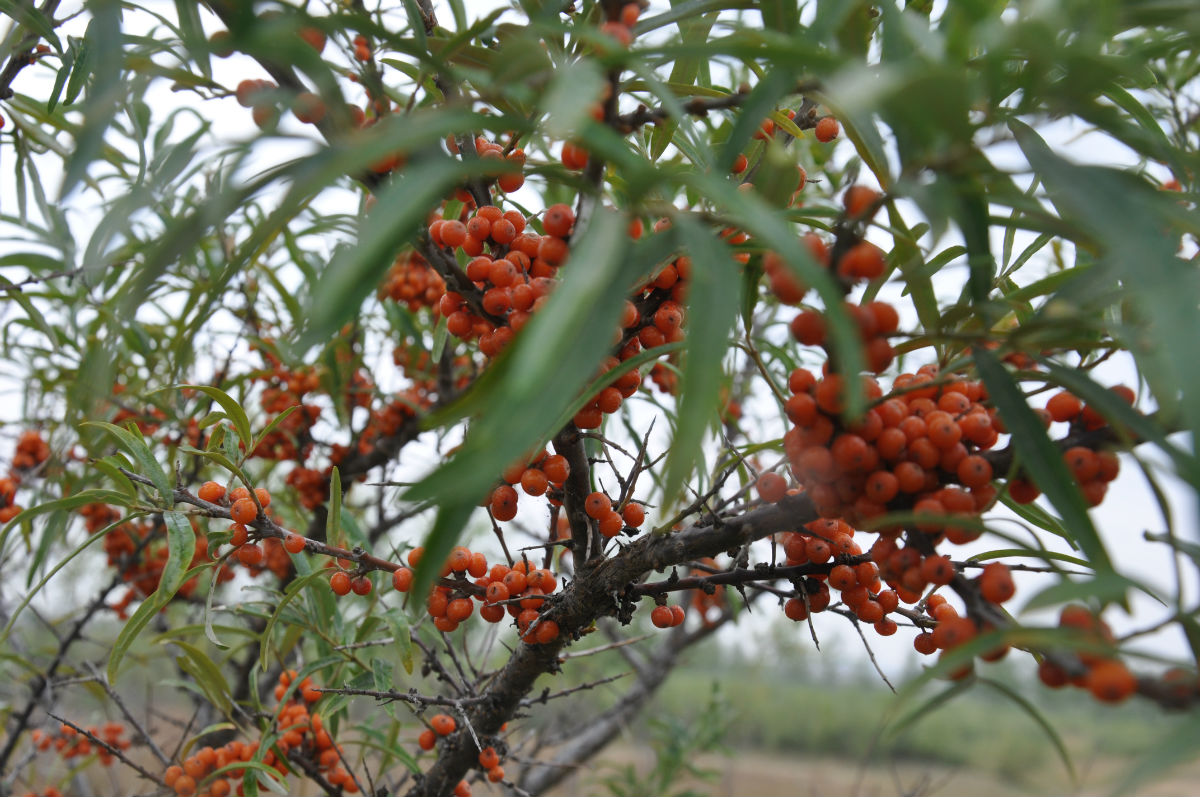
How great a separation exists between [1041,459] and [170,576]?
67 centimetres

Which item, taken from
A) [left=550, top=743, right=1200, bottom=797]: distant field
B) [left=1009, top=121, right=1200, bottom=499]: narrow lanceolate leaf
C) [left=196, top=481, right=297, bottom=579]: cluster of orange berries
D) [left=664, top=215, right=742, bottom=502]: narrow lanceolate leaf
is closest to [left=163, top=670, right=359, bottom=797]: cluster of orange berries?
[left=196, top=481, right=297, bottom=579]: cluster of orange berries

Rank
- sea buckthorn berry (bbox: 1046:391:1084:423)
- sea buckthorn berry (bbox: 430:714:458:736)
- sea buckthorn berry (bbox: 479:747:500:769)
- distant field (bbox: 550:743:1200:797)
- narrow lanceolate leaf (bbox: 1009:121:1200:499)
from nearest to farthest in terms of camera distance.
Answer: narrow lanceolate leaf (bbox: 1009:121:1200:499), sea buckthorn berry (bbox: 1046:391:1084:423), sea buckthorn berry (bbox: 479:747:500:769), sea buckthorn berry (bbox: 430:714:458:736), distant field (bbox: 550:743:1200:797)

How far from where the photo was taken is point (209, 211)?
0.36 metres

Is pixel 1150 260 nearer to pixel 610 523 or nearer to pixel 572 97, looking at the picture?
pixel 572 97

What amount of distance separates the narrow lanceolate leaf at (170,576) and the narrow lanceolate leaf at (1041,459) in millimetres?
657

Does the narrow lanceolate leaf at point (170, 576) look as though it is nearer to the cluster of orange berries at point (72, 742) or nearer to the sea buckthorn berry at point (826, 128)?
the sea buckthorn berry at point (826, 128)

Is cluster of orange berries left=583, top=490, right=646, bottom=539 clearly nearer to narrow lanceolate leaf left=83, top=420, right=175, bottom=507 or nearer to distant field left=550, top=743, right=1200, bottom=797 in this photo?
narrow lanceolate leaf left=83, top=420, right=175, bottom=507

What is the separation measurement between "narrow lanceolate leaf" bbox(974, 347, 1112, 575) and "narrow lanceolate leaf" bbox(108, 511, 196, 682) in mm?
657

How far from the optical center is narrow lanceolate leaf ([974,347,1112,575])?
1.44ft

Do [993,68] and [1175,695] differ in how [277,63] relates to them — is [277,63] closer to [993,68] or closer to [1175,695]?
[993,68]

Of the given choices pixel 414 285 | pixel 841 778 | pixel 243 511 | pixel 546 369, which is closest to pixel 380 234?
pixel 546 369

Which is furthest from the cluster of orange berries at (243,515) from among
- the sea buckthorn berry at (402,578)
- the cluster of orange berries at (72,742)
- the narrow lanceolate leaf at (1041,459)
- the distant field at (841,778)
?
the distant field at (841,778)

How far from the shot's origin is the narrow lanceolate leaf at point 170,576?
2.11 ft

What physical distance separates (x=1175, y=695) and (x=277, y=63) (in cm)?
72
